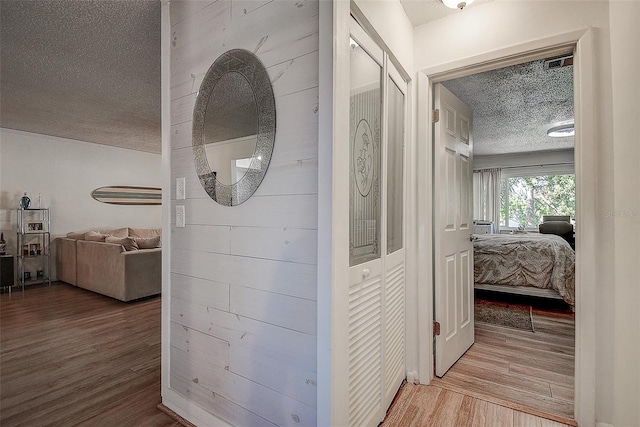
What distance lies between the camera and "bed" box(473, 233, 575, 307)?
3533 millimetres

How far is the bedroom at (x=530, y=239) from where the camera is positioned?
2.21 m

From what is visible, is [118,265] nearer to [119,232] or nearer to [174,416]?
[119,232]

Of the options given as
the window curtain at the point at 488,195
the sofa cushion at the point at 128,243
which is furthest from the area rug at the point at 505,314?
the sofa cushion at the point at 128,243

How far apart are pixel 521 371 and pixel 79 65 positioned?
4.38 m

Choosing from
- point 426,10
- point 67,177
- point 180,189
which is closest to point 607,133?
point 426,10

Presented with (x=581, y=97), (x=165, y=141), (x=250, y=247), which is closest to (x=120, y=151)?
(x=165, y=141)

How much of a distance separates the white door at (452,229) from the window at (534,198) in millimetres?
5455

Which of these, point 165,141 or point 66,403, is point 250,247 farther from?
point 66,403

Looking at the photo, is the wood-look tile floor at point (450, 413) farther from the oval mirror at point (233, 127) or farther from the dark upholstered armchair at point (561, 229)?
the dark upholstered armchair at point (561, 229)

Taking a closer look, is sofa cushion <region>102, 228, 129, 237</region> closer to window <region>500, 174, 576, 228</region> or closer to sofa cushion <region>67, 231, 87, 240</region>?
sofa cushion <region>67, 231, 87, 240</region>

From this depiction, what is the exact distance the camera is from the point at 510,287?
151 inches

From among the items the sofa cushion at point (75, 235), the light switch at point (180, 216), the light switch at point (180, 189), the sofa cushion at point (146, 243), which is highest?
the light switch at point (180, 189)

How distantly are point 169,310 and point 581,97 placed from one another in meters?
2.56

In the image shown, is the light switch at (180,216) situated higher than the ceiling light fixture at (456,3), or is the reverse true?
the ceiling light fixture at (456,3)
